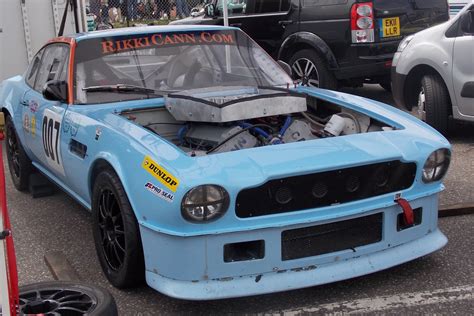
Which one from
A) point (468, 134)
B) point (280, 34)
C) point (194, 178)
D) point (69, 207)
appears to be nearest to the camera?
point (194, 178)

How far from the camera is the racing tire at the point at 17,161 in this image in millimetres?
5355

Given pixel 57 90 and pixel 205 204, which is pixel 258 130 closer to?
pixel 205 204

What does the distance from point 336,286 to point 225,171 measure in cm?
98

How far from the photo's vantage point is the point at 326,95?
4.29 meters

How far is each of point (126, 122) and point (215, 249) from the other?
109cm

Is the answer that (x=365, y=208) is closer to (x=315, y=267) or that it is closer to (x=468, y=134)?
(x=315, y=267)

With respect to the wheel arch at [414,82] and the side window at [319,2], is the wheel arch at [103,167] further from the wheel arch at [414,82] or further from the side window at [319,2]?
the side window at [319,2]

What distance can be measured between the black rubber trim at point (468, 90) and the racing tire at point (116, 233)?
13.1 ft

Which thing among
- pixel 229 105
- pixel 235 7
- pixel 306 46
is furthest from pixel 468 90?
pixel 235 7

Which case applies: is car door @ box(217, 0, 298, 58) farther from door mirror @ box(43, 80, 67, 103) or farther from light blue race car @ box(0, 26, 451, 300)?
door mirror @ box(43, 80, 67, 103)

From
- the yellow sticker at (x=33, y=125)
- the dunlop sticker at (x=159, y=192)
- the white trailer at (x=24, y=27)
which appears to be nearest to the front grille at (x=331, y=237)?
the dunlop sticker at (x=159, y=192)

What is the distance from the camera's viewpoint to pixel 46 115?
4.46 meters

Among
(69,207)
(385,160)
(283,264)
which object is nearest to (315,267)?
(283,264)

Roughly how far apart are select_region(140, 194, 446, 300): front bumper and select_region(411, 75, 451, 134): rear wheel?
349 cm
